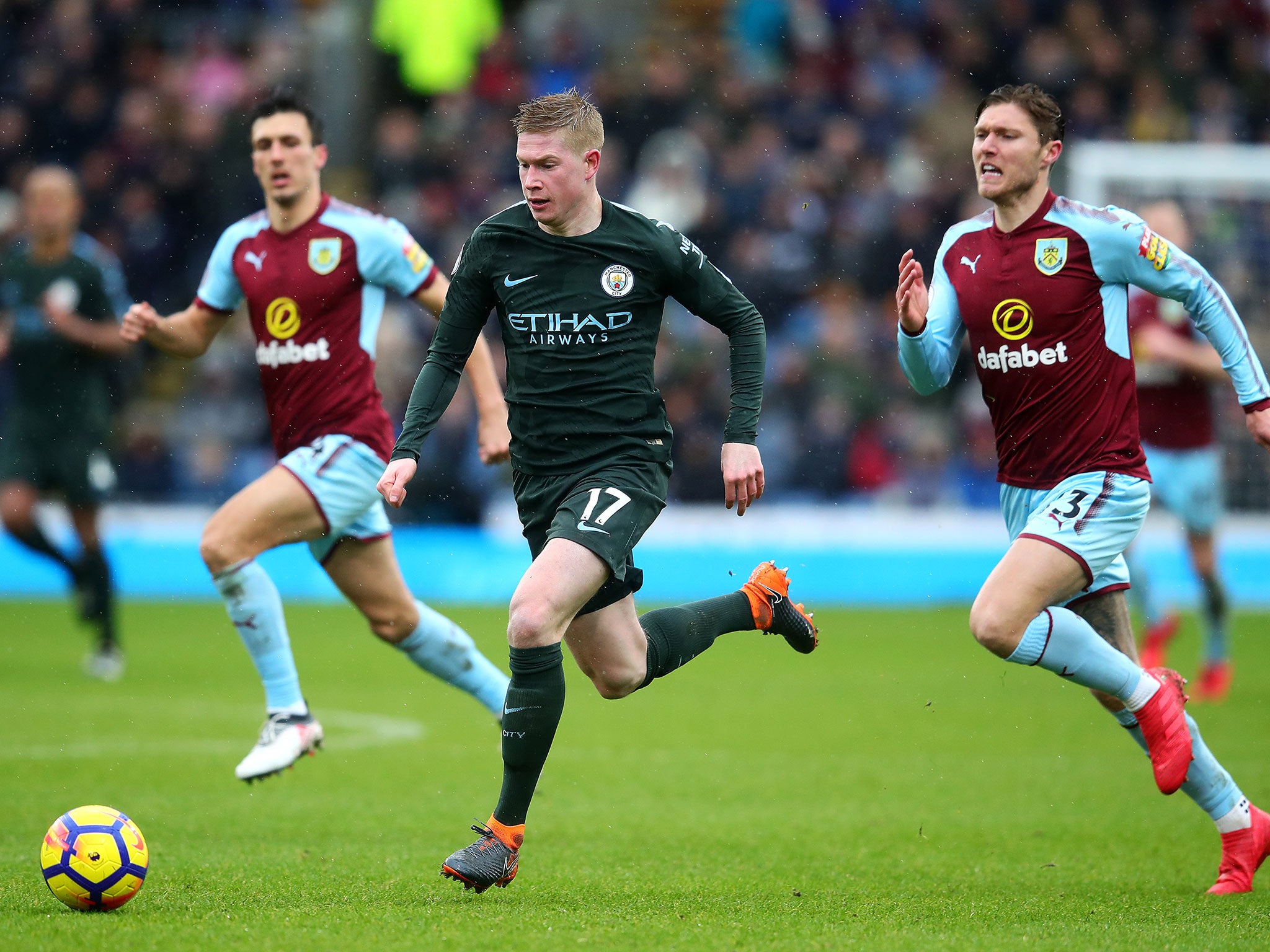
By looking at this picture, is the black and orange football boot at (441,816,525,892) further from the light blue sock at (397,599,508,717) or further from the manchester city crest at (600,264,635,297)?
the light blue sock at (397,599,508,717)

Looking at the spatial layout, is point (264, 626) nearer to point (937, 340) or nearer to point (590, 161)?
point (590, 161)

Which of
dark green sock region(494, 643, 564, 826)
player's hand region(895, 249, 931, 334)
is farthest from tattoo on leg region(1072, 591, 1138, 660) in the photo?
dark green sock region(494, 643, 564, 826)

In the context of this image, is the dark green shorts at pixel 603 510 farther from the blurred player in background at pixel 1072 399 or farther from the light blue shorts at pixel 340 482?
the light blue shorts at pixel 340 482

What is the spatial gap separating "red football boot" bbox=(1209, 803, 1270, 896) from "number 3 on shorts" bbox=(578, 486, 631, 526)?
239 cm

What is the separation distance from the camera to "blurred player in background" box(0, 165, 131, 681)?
10.5 m

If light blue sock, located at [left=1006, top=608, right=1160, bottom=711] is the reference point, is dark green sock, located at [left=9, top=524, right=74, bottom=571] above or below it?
below

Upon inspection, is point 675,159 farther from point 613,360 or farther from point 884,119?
point 613,360

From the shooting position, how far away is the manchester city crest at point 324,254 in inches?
263

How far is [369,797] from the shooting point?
6.97m

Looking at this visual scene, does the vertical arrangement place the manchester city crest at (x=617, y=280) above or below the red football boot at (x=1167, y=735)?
above

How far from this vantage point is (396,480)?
15.9 feet

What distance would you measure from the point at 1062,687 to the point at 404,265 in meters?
6.07

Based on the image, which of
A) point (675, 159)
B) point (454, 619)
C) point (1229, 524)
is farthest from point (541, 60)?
point (1229, 524)

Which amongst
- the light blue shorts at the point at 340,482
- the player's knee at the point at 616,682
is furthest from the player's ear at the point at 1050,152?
the light blue shorts at the point at 340,482
